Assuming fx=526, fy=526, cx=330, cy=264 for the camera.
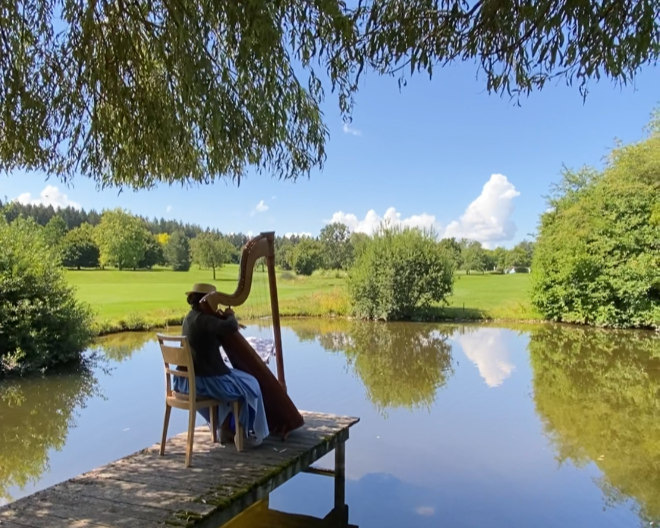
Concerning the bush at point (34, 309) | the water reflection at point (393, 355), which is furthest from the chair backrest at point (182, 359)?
the bush at point (34, 309)

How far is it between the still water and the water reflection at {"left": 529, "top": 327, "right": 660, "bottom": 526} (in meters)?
→ 0.02

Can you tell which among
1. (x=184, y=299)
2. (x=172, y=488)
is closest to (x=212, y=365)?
(x=172, y=488)

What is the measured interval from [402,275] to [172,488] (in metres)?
13.9

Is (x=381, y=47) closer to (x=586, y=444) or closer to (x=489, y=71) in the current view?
(x=489, y=71)

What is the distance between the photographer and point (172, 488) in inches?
121

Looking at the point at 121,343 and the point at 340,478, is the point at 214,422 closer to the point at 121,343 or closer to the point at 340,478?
the point at 340,478

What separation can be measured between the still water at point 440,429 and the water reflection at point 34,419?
0.02 metres

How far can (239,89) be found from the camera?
9.31 feet

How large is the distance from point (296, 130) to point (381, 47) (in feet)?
3.27

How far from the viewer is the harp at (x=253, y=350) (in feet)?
11.8

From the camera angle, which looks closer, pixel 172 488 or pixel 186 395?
pixel 172 488

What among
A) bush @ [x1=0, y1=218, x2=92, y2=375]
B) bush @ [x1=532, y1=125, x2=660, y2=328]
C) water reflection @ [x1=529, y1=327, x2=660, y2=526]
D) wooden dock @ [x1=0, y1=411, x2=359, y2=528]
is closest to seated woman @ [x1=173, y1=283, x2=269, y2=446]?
wooden dock @ [x1=0, y1=411, x2=359, y2=528]

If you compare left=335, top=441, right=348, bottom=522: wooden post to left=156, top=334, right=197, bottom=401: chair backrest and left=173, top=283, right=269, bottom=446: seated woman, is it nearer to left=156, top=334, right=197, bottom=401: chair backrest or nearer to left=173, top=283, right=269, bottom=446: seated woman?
left=173, top=283, right=269, bottom=446: seated woman

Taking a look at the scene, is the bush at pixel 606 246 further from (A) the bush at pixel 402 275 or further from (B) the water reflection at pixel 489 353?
(A) the bush at pixel 402 275
